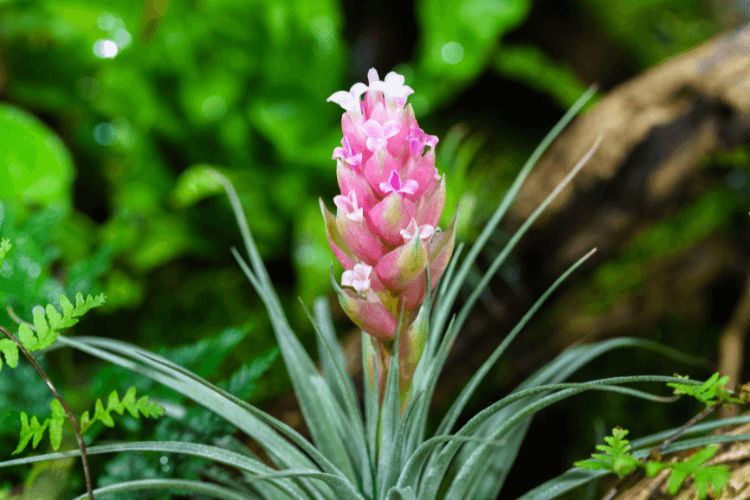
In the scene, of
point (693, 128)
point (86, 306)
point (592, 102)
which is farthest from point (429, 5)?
point (86, 306)

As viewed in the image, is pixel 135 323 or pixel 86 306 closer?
pixel 86 306

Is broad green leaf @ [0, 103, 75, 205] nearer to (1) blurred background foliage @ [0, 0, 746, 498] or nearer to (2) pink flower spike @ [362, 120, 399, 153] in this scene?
(1) blurred background foliage @ [0, 0, 746, 498]

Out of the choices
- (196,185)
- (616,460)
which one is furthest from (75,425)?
(196,185)

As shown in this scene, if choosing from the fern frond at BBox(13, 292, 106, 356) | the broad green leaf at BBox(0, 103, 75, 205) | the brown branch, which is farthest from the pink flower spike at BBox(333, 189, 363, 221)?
the broad green leaf at BBox(0, 103, 75, 205)

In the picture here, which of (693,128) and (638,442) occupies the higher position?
(693,128)

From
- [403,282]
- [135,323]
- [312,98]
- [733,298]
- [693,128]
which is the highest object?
[312,98]

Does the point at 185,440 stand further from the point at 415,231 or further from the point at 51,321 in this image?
the point at 415,231

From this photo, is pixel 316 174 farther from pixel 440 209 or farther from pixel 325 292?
pixel 440 209
